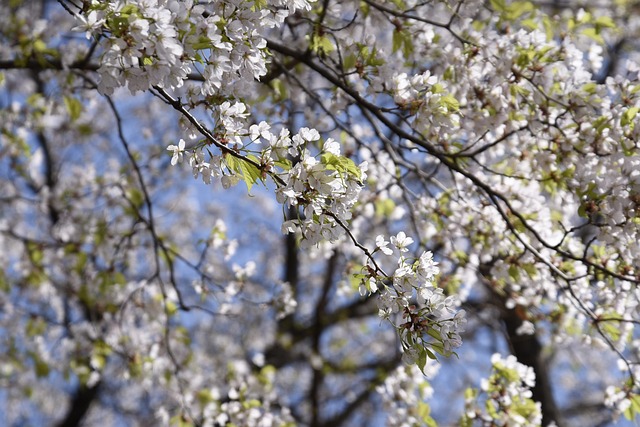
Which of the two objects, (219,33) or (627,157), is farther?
(627,157)

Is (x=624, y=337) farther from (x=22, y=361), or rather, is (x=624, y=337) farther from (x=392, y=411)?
(x=22, y=361)

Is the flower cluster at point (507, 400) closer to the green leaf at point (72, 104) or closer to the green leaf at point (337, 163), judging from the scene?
the green leaf at point (337, 163)

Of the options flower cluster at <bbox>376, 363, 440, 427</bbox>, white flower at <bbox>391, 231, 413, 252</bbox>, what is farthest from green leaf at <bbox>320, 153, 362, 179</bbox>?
flower cluster at <bbox>376, 363, 440, 427</bbox>

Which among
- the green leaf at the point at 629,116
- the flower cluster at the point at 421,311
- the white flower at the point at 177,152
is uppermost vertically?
the green leaf at the point at 629,116

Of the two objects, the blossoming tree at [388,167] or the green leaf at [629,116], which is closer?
the blossoming tree at [388,167]

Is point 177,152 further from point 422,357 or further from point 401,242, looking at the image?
point 422,357

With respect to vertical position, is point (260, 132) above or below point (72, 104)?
below

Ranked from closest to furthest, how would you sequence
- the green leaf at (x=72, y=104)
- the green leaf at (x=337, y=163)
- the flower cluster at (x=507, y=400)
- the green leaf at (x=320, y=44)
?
1. the green leaf at (x=337, y=163)
2. the green leaf at (x=320, y=44)
3. the flower cluster at (x=507, y=400)
4. the green leaf at (x=72, y=104)

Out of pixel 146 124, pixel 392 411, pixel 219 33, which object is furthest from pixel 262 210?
pixel 219 33

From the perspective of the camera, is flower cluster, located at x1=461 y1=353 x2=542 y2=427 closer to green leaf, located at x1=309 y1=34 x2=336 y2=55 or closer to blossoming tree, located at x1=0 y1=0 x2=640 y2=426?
blossoming tree, located at x1=0 y1=0 x2=640 y2=426

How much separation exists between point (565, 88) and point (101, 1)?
1.78 metres

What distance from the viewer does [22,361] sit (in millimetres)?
5137

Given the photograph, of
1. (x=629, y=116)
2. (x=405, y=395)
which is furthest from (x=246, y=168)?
(x=405, y=395)

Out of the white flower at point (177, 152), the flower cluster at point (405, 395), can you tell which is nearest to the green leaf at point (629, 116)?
the white flower at point (177, 152)
